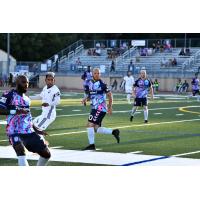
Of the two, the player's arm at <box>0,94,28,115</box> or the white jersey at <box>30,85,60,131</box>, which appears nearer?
the player's arm at <box>0,94,28,115</box>

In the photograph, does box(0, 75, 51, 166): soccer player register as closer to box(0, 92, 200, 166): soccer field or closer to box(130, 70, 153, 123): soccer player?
box(0, 92, 200, 166): soccer field

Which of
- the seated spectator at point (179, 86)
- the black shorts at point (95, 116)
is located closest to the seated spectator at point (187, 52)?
the seated spectator at point (179, 86)

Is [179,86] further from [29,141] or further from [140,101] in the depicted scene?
[29,141]

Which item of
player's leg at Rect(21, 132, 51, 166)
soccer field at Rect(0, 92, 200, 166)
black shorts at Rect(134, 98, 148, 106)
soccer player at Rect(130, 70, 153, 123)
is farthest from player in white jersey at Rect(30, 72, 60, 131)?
black shorts at Rect(134, 98, 148, 106)

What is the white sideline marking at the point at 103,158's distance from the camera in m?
11.2

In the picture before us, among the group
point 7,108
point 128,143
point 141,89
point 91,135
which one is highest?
point 7,108

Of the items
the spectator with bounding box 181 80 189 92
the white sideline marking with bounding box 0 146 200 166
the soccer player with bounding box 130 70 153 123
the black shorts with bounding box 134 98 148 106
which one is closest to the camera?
the white sideline marking with bounding box 0 146 200 166

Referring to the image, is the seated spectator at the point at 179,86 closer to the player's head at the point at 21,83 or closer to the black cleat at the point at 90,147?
the black cleat at the point at 90,147

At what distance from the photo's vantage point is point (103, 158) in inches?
462

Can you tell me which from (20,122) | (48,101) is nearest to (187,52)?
(48,101)

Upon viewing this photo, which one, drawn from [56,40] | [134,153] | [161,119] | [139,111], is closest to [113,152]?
[134,153]

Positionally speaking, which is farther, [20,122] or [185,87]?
[185,87]

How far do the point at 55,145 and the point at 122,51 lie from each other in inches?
1622

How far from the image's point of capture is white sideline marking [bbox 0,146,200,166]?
1117cm
